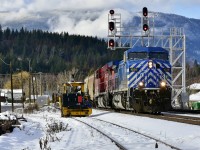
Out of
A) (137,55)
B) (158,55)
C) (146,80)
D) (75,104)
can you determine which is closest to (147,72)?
(146,80)

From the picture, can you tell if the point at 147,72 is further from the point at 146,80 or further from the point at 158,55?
the point at 158,55

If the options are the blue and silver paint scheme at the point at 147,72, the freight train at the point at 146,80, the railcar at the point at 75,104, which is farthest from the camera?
the railcar at the point at 75,104

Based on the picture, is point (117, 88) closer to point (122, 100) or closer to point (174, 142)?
point (122, 100)

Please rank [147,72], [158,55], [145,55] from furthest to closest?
[158,55] < [145,55] < [147,72]

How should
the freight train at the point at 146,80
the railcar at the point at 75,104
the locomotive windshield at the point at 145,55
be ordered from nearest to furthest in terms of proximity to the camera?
the freight train at the point at 146,80, the locomotive windshield at the point at 145,55, the railcar at the point at 75,104

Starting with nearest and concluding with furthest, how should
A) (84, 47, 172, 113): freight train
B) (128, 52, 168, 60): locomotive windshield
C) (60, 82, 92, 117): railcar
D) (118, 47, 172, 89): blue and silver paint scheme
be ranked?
(84, 47, 172, 113): freight train
(118, 47, 172, 89): blue and silver paint scheme
(128, 52, 168, 60): locomotive windshield
(60, 82, 92, 117): railcar

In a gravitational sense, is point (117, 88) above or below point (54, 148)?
A: above

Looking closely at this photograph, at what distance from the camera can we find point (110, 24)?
99.5ft

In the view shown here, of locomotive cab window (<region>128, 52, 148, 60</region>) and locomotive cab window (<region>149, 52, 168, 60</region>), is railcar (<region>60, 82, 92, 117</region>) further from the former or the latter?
locomotive cab window (<region>149, 52, 168, 60</region>)

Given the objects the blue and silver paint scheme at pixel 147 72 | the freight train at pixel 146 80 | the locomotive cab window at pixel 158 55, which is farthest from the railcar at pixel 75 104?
the locomotive cab window at pixel 158 55

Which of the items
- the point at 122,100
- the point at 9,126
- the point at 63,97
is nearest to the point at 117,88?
the point at 122,100

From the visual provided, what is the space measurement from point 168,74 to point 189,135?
14853 mm

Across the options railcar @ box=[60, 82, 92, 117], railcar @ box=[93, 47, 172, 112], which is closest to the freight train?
railcar @ box=[93, 47, 172, 112]

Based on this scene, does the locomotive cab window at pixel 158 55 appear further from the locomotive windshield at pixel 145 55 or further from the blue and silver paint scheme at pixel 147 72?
the blue and silver paint scheme at pixel 147 72
